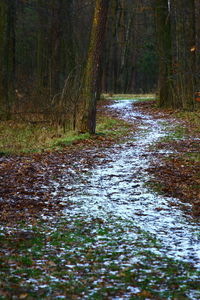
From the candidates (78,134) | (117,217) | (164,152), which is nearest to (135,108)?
(78,134)

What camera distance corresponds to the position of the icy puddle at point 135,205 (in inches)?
182

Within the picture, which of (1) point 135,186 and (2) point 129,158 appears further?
(2) point 129,158

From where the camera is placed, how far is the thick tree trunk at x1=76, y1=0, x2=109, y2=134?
12.4m

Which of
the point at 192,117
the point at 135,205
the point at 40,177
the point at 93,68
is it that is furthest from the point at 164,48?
the point at 135,205

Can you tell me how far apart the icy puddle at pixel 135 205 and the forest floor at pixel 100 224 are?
0.04 ft

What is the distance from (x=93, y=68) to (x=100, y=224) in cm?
810

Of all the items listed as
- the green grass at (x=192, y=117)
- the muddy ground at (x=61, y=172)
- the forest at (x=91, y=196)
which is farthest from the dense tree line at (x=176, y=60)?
the muddy ground at (x=61, y=172)

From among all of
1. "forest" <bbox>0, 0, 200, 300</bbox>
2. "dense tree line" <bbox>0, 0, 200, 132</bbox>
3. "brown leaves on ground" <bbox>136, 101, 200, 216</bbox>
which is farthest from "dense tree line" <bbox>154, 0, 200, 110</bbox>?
"brown leaves on ground" <bbox>136, 101, 200, 216</bbox>

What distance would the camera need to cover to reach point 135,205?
5.98 m

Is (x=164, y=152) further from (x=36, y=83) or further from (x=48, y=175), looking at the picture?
(x=36, y=83)

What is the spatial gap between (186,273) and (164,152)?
633 cm

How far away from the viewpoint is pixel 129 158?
30.7ft

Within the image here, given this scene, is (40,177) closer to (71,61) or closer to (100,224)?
(100,224)

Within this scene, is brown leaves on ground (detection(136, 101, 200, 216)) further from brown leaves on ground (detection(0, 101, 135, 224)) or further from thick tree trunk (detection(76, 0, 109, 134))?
thick tree trunk (detection(76, 0, 109, 134))
